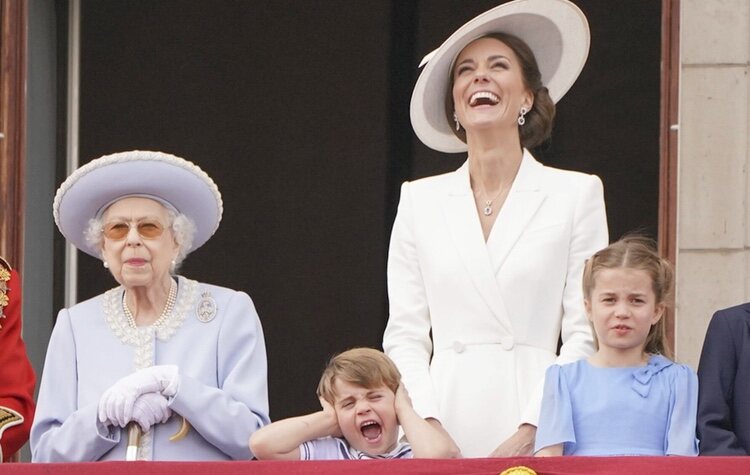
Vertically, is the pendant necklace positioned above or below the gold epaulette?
above

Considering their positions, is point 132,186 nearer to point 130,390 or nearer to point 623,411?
point 130,390

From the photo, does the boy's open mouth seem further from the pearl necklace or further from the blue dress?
the pearl necklace

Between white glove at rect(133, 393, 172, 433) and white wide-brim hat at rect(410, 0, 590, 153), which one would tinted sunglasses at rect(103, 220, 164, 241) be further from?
white wide-brim hat at rect(410, 0, 590, 153)

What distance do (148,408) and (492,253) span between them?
105cm

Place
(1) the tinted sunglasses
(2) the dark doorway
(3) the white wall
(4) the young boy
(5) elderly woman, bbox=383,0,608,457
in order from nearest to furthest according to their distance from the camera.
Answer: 1. (4) the young boy
2. (1) the tinted sunglasses
3. (5) elderly woman, bbox=383,0,608,457
4. (3) the white wall
5. (2) the dark doorway

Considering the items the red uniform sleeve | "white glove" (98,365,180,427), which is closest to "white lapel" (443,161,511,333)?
"white glove" (98,365,180,427)

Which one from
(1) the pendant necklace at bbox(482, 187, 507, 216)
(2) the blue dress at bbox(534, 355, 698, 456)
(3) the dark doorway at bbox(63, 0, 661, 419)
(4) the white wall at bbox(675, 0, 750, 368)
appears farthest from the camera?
(3) the dark doorway at bbox(63, 0, 661, 419)

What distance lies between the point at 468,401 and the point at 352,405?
41cm

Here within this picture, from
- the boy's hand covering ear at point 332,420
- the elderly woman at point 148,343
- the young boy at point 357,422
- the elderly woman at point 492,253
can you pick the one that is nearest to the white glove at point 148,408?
the elderly woman at point 148,343

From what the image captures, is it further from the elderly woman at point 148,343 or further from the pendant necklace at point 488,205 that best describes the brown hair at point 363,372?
the pendant necklace at point 488,205

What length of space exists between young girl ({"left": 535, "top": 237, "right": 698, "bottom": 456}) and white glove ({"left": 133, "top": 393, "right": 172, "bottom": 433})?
901 millimetres

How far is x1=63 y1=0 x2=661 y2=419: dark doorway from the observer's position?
8.20 meters

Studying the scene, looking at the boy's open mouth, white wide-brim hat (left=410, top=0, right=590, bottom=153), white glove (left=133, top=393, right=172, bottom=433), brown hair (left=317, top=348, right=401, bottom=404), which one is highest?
white wide-brim hat (left=410, top=0, right=590, bottom=153)

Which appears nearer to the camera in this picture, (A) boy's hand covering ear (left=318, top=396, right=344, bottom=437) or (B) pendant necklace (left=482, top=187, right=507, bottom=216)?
(A) boy's hand covering ear (left=318, top=396, right=344, bottom=437)
